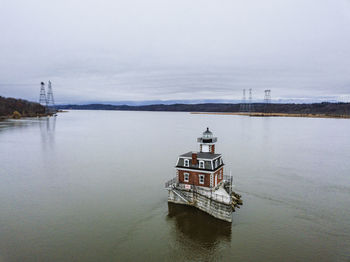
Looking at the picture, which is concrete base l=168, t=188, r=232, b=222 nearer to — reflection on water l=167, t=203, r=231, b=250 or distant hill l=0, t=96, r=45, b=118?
reflection on water l=167, t=203, r=231, b=250

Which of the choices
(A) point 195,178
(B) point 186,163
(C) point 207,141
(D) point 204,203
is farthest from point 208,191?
(C) point 207,141

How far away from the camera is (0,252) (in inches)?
724

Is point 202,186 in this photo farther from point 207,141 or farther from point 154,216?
point 154,216

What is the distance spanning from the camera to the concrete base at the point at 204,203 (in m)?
22.8

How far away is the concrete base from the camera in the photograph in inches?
899

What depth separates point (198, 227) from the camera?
22328 mm

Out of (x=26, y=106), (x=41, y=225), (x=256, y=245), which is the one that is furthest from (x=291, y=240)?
(x=26, y=106)

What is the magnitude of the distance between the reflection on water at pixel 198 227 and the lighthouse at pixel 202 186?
629 mm

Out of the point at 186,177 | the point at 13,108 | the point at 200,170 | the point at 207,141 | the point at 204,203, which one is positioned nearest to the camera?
the point at 204,203

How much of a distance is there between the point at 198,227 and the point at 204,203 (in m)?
2.66

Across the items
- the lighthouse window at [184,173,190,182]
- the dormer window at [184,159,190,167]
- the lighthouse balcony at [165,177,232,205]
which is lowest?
the lighthouse balcony at [165,177,232,205]

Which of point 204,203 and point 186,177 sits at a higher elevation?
point 186,177

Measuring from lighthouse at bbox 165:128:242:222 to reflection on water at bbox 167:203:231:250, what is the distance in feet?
2.06

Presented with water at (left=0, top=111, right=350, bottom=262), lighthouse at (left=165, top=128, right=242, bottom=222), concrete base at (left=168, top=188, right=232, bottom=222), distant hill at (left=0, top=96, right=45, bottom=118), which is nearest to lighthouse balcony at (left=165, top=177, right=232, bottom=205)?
lighthouse at (left=165, top=128, right=242, bottom=222)
